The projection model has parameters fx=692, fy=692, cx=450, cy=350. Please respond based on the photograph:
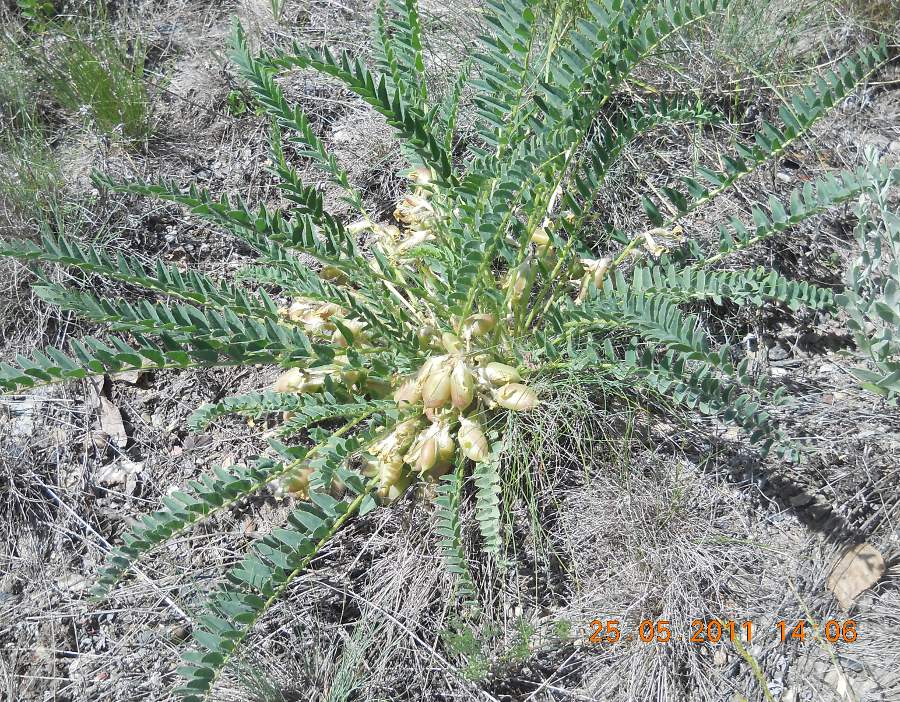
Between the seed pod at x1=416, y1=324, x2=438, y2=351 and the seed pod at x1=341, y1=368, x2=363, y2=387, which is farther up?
the seed pod at x1=416, y1=324, x2=438, y2=351

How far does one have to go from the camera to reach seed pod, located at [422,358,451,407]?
1.66 meters

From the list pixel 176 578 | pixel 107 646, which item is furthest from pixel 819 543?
pixel 107 646

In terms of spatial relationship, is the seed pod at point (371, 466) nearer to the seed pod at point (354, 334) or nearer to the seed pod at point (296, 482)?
the seed pod at point (296, 482)

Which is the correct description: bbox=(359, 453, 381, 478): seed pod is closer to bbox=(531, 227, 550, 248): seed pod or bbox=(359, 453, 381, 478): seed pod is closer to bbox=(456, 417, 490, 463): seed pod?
bbox=(456, 417, 490, 463): seed pod

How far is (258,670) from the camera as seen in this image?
1.59m

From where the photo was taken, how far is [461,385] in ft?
5.42

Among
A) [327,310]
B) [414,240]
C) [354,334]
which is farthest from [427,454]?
[414,240]

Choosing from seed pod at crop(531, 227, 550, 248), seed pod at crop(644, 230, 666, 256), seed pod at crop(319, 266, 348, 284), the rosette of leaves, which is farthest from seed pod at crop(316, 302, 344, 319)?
seed pod at crop(644, 230, 666, 256)

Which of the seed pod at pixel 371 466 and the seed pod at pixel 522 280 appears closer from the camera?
the seed pod at pixel 371 466

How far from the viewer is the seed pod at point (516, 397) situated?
5.51ft
